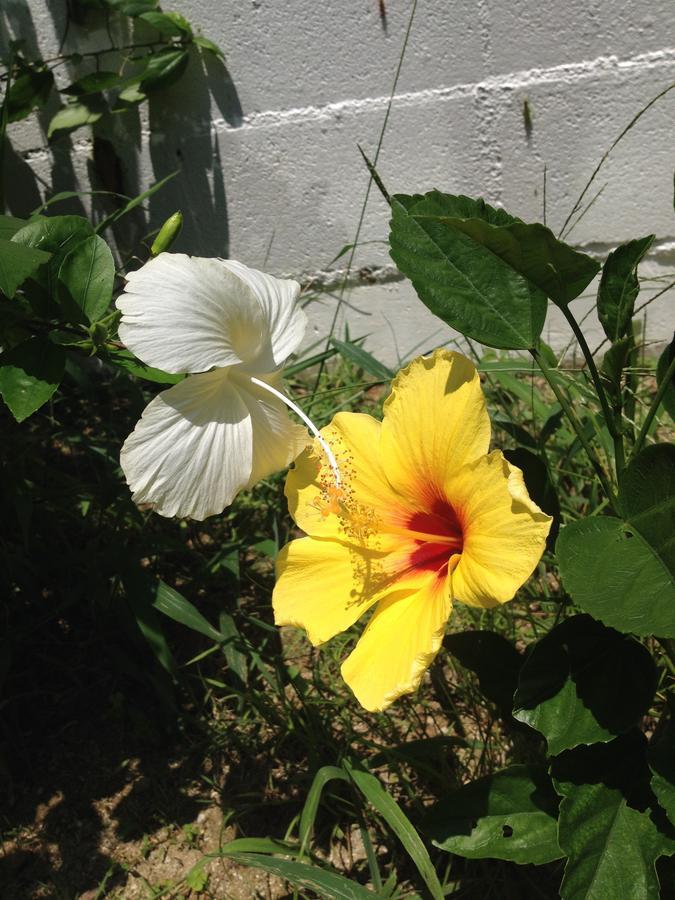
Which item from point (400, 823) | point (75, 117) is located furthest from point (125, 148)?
point (400, 823)

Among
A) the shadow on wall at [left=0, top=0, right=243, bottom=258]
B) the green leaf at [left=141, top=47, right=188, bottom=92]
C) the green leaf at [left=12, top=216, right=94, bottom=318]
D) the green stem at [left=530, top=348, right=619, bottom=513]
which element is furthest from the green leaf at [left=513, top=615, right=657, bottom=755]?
the green leaf at [left=141, top=47, right=188, bottom=92]

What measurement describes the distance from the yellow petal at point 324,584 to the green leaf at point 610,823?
35 cm

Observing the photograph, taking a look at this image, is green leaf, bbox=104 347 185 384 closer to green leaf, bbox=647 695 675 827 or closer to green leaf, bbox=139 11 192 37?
green leaf, bbox=647 695 675 827

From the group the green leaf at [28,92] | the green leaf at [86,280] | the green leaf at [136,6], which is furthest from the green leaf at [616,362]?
the green leaf at [28,92]

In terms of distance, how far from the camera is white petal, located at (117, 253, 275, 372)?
3.66 feet

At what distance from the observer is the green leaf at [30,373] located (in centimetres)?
128

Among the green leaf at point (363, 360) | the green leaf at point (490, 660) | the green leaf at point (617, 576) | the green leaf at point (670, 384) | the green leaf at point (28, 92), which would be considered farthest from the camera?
the green leaf at point (28, 92)

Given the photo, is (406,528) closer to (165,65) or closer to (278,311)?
(278,311)

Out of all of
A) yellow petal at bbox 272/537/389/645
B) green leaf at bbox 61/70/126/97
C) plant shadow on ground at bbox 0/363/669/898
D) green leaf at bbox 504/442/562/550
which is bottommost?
plant shadow on ground at bbox 0/363/669/898

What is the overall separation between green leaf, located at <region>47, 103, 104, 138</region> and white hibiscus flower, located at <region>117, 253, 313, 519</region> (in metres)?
1.45

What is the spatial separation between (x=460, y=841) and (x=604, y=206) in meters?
1.65

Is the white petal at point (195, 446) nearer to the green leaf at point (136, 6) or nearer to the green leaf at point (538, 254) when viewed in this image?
the green leaf at point (538, 254)

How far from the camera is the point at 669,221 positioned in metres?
2.37

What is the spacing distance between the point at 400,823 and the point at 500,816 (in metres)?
0.15
